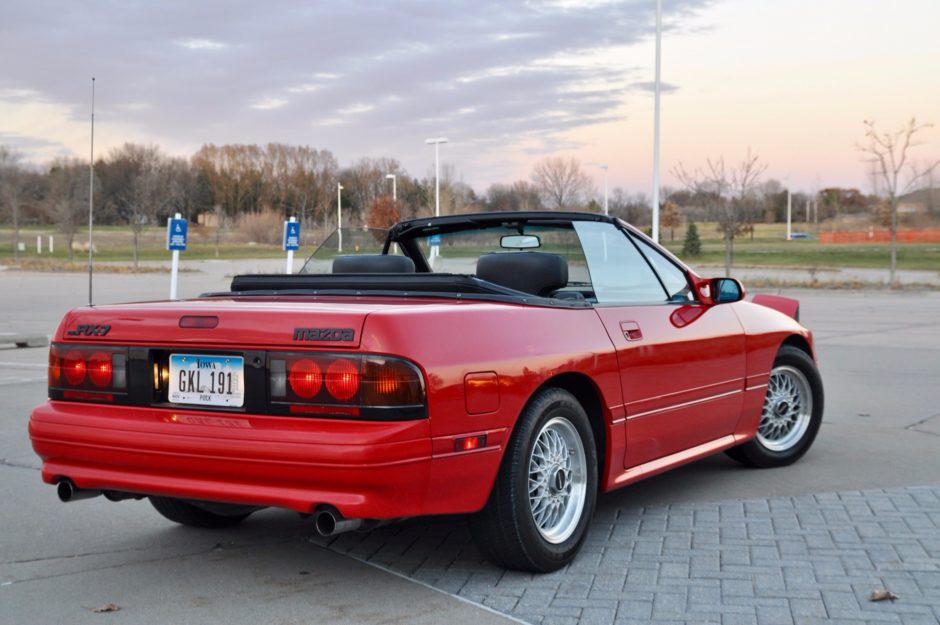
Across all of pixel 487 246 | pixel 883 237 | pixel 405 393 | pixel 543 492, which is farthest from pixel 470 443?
pixel 883 237

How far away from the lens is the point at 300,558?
4.54m

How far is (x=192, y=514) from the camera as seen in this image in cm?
499

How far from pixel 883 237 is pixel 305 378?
80804 millimetres

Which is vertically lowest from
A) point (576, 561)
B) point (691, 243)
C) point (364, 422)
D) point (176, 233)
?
point (576, 561)

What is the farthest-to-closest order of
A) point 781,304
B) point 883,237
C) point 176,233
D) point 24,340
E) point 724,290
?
point 883,237
point 176,233
point 24,340
point 781,304
point 724,290

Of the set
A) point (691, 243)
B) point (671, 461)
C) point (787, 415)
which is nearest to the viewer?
point (671, 461)

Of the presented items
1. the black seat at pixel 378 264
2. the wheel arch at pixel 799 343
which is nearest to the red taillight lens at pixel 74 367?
the black seat at pixel 378 264

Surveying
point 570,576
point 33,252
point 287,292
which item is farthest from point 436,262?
point 33,252

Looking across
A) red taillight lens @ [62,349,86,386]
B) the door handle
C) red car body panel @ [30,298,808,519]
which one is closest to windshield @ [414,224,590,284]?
the door handle

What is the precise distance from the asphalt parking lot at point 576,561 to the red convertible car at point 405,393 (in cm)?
25

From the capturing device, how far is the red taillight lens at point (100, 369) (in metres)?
4.16

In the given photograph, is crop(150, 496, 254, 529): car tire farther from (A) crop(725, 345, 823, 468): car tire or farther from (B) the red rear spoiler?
(B) the red rear spoiler

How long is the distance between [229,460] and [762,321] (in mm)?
3437

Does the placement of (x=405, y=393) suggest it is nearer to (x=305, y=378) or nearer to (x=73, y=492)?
(x=305, y=378)
